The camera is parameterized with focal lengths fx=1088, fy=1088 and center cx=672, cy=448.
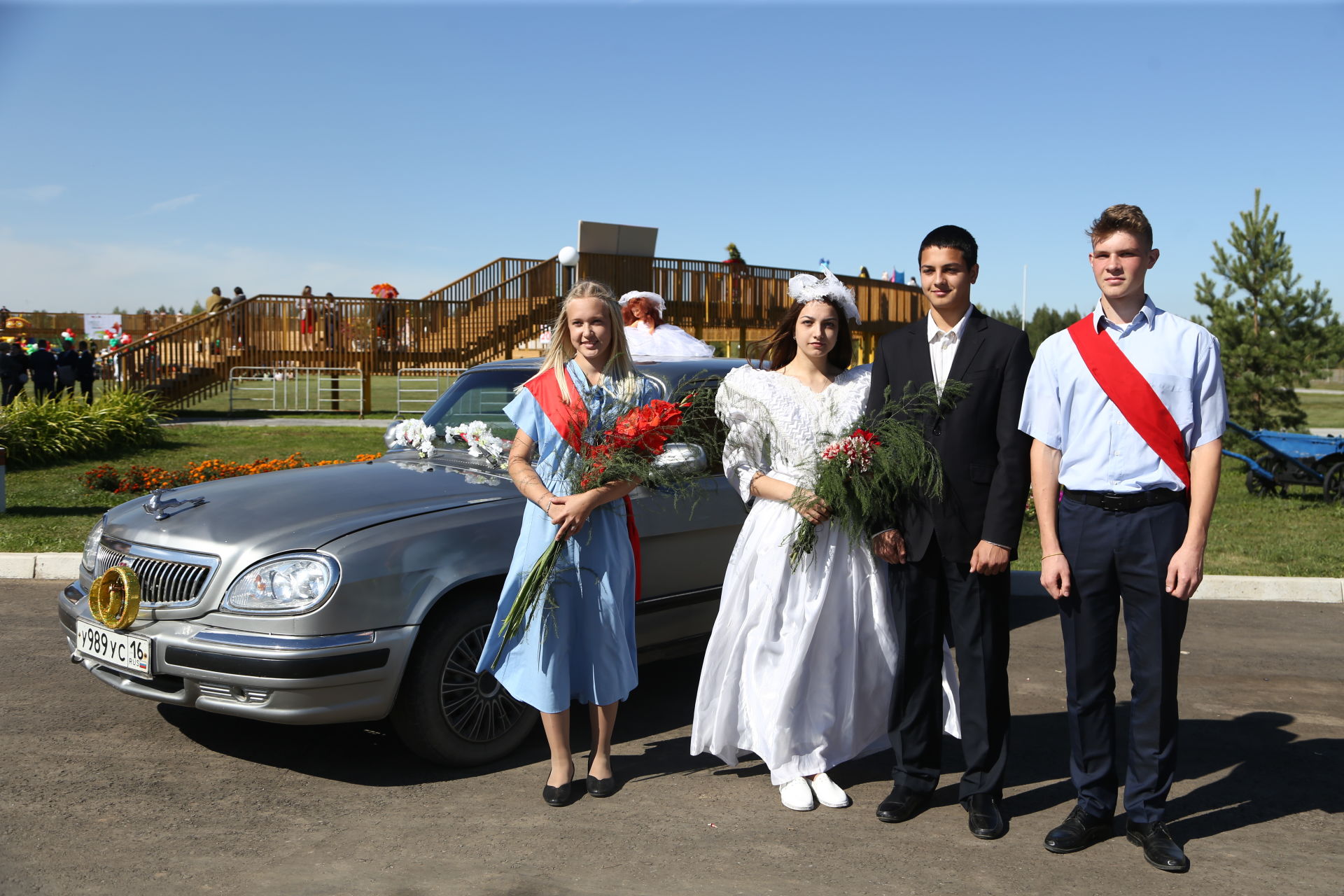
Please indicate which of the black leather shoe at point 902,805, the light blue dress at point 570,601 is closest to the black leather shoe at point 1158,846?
the black leather shoe at point 902,805

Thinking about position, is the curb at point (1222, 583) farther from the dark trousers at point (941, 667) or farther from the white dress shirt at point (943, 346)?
the white dress shirt at point (943, 346)

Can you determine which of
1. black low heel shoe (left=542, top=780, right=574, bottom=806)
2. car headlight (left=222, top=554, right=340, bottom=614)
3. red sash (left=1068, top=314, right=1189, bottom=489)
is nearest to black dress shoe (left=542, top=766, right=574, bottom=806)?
black low heel shoe (left=542, top=780, right=574, bottom=806)

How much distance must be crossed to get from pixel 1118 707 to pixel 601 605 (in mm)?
2734

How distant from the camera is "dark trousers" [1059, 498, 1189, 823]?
352 centimetres

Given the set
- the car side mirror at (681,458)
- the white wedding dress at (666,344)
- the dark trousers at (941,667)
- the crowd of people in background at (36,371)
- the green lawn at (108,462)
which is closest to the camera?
the dark trousers at (941,667)

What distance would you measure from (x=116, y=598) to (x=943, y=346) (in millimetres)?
3289

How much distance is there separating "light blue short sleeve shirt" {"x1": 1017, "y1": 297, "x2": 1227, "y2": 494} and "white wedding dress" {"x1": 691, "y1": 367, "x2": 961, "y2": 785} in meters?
0.75

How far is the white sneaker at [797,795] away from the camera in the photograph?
158 inches

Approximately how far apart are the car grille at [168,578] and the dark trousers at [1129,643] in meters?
3.11

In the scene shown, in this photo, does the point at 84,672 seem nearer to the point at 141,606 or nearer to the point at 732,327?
the point at 141,606

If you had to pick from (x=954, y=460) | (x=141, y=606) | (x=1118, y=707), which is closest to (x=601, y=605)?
(x=954, y=460)

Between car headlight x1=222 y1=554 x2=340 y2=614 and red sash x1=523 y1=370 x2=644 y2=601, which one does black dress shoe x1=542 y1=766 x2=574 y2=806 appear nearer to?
red sash x1=523 y1=370 x2=644 y2=601

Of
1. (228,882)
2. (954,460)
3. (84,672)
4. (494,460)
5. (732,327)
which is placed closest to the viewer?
(228,882)

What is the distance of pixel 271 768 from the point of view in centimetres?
435
